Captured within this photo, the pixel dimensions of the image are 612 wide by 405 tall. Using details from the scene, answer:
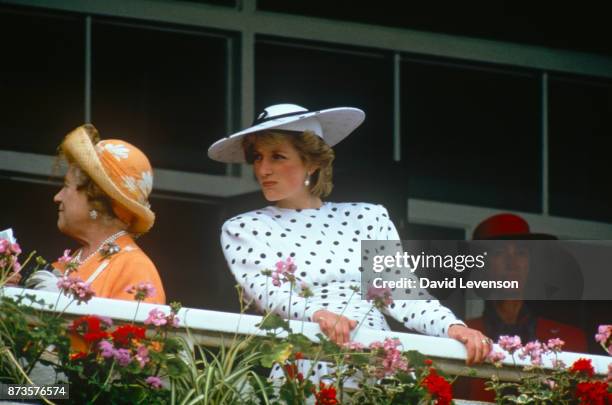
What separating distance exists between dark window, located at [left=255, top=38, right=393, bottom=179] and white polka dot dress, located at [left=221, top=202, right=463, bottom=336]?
7.59 ft

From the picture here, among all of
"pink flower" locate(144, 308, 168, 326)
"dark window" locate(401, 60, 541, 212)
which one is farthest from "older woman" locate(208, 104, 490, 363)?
"dark window" locate(401, 60, 541, 212)

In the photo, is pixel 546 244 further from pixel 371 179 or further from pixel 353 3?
pixel 353 3

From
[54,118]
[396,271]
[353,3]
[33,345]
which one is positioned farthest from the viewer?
[353,3]

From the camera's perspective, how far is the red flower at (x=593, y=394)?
21.1 ft

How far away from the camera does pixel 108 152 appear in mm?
7086

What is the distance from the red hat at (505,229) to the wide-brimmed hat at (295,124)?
122cm

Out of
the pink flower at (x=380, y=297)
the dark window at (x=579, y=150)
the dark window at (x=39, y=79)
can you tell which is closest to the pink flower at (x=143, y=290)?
the pink flower at (x=380, y=297)

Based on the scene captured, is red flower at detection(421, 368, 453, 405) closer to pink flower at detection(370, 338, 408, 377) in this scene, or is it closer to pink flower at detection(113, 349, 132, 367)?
pink flower at detection(370, 338, 408, 377)

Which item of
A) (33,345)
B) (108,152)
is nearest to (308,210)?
(108,152)

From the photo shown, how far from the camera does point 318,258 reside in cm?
703

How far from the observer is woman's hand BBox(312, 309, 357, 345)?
6.50 m

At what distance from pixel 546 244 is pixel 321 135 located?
1.64 metres

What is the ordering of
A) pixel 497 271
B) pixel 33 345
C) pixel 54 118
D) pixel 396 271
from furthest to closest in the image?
pixel 54 118 → pixel 497 271 → pixel 396 271 → pixel 33 345

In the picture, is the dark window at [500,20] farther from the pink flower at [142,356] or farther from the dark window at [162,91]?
the pink flower at [142,356]
